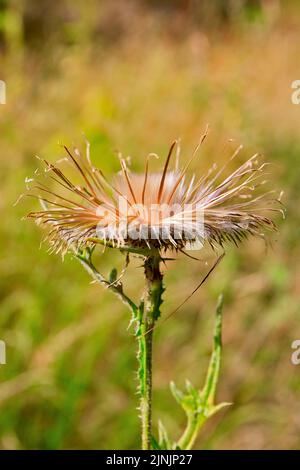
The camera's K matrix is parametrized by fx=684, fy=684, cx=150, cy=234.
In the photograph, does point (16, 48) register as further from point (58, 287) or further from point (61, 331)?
point (61, 331)

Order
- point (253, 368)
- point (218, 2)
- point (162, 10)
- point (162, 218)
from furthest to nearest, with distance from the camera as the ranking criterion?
point (162, 10), point (218, 2), point (253, 368), point (162, 218)

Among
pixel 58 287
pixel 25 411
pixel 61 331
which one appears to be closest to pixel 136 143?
pixel 58 287

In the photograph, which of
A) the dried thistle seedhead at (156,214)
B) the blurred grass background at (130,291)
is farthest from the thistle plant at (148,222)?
the blurred grass background at (130,291)

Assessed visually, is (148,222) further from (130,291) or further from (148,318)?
(130,291)

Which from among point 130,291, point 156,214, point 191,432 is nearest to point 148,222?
point 156,214

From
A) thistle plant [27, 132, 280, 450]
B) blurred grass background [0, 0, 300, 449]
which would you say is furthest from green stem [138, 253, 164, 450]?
blurred grass background [0, 0, 300, 449]

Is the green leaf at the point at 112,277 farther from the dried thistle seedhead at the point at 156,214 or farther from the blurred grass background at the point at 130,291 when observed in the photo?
the blurred grass background at the point at 130,291

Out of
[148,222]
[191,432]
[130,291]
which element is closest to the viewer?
[148,222]
